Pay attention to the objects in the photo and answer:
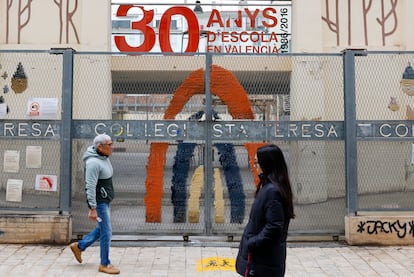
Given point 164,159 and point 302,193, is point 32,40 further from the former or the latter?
point 302,193

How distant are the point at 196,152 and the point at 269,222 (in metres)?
3.84

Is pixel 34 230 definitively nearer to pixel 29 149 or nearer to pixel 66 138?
pixel 29 149

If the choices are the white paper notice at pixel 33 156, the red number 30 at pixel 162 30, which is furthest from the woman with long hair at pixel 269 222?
the red number 30 at pixel 162 30

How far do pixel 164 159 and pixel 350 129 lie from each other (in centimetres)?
295

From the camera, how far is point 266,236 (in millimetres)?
3416

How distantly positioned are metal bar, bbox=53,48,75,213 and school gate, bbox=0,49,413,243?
0.02 meters

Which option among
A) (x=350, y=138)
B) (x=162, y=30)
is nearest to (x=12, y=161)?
(x=350, y=138)

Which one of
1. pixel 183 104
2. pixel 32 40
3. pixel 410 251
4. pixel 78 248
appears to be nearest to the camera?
pixel 78 248

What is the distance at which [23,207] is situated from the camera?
7156mm

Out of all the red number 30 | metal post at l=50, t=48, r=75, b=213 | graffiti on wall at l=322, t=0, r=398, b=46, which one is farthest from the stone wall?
graffiti on wall at l=322, t=0, r=398, b=46

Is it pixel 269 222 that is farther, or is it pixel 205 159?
pixel 205 159

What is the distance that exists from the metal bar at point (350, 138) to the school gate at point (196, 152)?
0.02 metres

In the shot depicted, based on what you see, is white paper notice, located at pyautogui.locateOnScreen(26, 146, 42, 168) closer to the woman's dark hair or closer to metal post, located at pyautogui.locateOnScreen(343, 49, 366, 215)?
the woman's dark hair

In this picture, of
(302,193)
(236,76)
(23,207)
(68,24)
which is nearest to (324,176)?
(302,193)
